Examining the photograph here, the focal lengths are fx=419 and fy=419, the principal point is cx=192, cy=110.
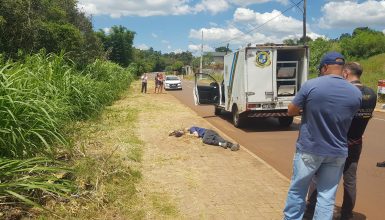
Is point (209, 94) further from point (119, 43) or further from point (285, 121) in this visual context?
point (119, 43)

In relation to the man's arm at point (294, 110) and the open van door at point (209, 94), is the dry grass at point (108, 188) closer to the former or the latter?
the man's arm at point (294, 110)

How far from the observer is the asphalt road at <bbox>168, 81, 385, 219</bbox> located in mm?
5992

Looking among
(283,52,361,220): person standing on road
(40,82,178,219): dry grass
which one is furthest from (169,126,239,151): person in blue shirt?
(283,52,361,220): person standing on road

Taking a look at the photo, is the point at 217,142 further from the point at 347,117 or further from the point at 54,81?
the point at 347,117

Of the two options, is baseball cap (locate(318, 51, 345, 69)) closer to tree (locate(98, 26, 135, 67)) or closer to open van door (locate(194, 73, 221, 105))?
open van door (locate(194, 73, 221, 105))

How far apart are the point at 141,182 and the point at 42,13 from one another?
15374 millimetres

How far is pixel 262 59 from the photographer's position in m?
12.3

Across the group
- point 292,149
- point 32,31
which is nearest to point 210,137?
point 292,149

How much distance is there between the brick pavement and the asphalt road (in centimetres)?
79

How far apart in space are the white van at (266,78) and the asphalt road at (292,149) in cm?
58

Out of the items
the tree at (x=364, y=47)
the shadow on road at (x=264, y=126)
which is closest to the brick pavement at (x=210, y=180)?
the shadow on road at (x=264, y=126)

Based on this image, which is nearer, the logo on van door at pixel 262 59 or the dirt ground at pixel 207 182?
the dirt ground at pixel 207 182

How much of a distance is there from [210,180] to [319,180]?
113 inches

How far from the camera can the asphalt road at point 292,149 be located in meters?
5.99
